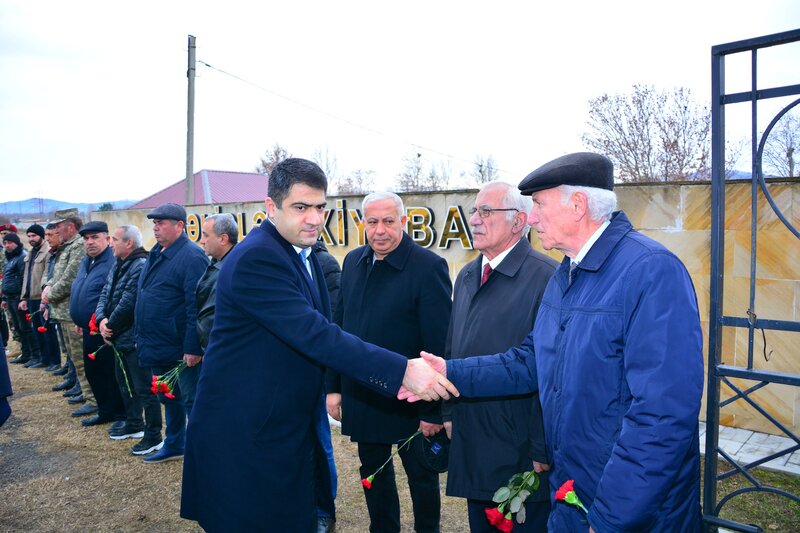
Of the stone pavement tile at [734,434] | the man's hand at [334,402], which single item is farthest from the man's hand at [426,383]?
the stone pavement tile at [734,434]

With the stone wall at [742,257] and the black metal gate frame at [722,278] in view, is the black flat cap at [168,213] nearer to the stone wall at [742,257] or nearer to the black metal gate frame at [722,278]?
the black metal gate frame at [722,278]

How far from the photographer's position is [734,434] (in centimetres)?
567

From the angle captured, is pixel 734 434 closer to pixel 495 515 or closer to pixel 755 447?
pixel 755 447

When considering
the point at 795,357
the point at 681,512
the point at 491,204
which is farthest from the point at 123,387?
the point at 795,357

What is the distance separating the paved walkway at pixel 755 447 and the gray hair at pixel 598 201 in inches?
155

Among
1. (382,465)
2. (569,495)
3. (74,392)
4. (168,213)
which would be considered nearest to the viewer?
(569,495)

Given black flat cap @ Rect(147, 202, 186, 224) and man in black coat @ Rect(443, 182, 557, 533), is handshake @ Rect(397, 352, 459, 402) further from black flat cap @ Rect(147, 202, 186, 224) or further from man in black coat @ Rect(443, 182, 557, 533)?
black flat cap @ Rect(147, 202, 186, 224)

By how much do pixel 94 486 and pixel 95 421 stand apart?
1807mm

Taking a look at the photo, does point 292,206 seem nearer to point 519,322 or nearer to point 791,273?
point 519,322

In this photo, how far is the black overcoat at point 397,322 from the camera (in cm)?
362

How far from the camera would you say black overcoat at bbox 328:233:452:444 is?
11.9 ft

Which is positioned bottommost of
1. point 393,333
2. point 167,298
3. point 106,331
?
point 106,331

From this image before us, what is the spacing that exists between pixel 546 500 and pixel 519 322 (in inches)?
34.7

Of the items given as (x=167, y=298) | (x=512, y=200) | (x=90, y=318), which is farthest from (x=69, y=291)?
(x=512, y=200)
